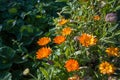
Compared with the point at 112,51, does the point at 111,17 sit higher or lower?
higher

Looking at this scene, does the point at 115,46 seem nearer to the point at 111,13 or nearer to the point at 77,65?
the point at 111,13

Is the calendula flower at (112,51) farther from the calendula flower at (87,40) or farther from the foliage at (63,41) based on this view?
the calendula flower at (87,40)

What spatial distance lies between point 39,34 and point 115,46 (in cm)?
76

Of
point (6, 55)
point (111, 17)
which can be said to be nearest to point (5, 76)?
point (6, 55)

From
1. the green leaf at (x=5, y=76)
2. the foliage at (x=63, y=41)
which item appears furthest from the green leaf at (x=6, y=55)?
the green leaf at (x=5, y=76)

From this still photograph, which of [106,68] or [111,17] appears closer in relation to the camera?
[106,68]

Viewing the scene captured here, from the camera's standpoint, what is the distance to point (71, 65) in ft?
8.00

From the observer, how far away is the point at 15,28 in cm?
328

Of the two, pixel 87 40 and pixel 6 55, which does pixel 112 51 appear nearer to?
pixel 87 40

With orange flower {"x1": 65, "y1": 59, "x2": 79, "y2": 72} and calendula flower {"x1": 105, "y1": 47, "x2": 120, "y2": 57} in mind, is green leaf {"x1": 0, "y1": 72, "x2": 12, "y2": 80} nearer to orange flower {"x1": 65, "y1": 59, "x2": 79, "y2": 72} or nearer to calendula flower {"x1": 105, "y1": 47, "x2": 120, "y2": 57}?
orange flower {"x1": 65, "y1": 59, "x2": 79, "y2": 72}

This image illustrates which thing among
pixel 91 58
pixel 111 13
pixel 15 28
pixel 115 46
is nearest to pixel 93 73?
pixel 91 58

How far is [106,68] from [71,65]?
0.25 m

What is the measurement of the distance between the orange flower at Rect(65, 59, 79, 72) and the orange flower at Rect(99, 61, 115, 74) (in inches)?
7.3

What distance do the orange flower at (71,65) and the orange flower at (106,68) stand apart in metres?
0.19
